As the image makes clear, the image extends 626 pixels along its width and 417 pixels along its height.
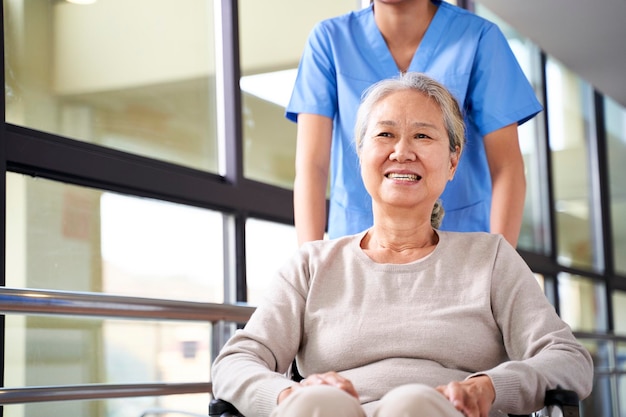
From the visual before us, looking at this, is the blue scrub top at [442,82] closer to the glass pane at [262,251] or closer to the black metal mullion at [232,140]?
the black metal mullion at [232,140]

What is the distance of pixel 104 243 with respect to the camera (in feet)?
10.2

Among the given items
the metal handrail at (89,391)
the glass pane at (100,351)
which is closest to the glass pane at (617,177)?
the glass pane at (100,351)

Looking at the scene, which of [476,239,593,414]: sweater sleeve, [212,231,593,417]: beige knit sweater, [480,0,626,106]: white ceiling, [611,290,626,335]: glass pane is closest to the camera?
[476,239,593,414]: sweater sleeve

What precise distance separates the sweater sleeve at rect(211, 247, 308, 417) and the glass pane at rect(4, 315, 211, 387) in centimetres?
135

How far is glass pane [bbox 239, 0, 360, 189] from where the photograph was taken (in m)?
3.89

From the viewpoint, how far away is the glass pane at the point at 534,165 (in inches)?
261

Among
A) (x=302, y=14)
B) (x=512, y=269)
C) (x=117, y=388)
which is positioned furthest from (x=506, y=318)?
(x=302, y=14)

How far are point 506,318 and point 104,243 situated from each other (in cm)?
190

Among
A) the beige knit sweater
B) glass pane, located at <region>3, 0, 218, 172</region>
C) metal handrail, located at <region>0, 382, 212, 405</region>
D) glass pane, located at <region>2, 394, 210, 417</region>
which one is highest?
glass pane, located at <region>3, 0, 218, 172</region>

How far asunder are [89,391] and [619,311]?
700 centimetres

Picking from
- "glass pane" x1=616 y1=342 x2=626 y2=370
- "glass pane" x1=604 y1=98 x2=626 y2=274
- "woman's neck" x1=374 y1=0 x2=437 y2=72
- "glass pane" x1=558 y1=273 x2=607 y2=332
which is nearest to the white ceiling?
"glass pane" x1=558 y1=273 x2=607 y2=332

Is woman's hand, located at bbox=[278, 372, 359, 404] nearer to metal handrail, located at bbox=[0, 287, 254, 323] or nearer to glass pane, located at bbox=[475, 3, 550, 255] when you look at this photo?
metal handrail, located at bbox=[0, 287, 254, 323]

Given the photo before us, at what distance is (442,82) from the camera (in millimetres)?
2027

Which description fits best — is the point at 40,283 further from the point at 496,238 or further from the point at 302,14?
the point at 302,14
